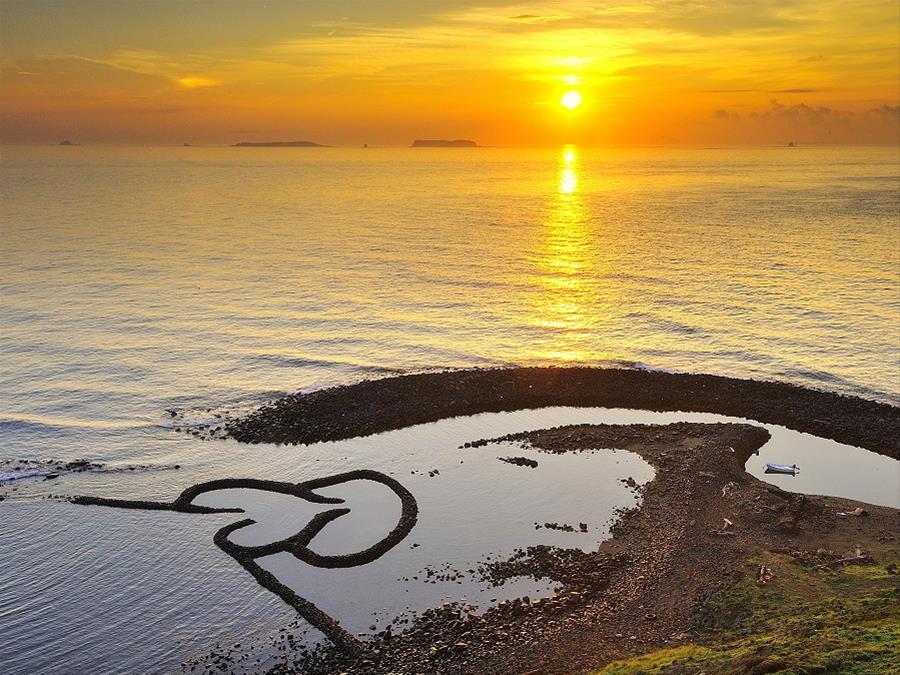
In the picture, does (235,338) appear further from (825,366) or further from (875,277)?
(875,277)

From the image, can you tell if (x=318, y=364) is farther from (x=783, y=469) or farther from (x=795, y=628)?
(x=795, y=628)

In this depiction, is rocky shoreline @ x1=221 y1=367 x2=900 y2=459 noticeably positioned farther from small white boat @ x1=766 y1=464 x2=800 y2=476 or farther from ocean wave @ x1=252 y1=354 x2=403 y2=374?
small white boat @ x1=766 y1=464 x2=800 y2=476

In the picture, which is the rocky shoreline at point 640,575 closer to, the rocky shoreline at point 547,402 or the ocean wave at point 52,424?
the rocky shoreline at point 547,402

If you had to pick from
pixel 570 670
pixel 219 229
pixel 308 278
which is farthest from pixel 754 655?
pixel 219 229

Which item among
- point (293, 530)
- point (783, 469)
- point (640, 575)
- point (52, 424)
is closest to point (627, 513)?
point (640, 575)

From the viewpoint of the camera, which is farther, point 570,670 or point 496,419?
point 496,419

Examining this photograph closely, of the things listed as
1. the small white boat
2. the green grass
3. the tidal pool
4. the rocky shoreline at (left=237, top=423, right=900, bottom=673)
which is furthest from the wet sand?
the small white boat
